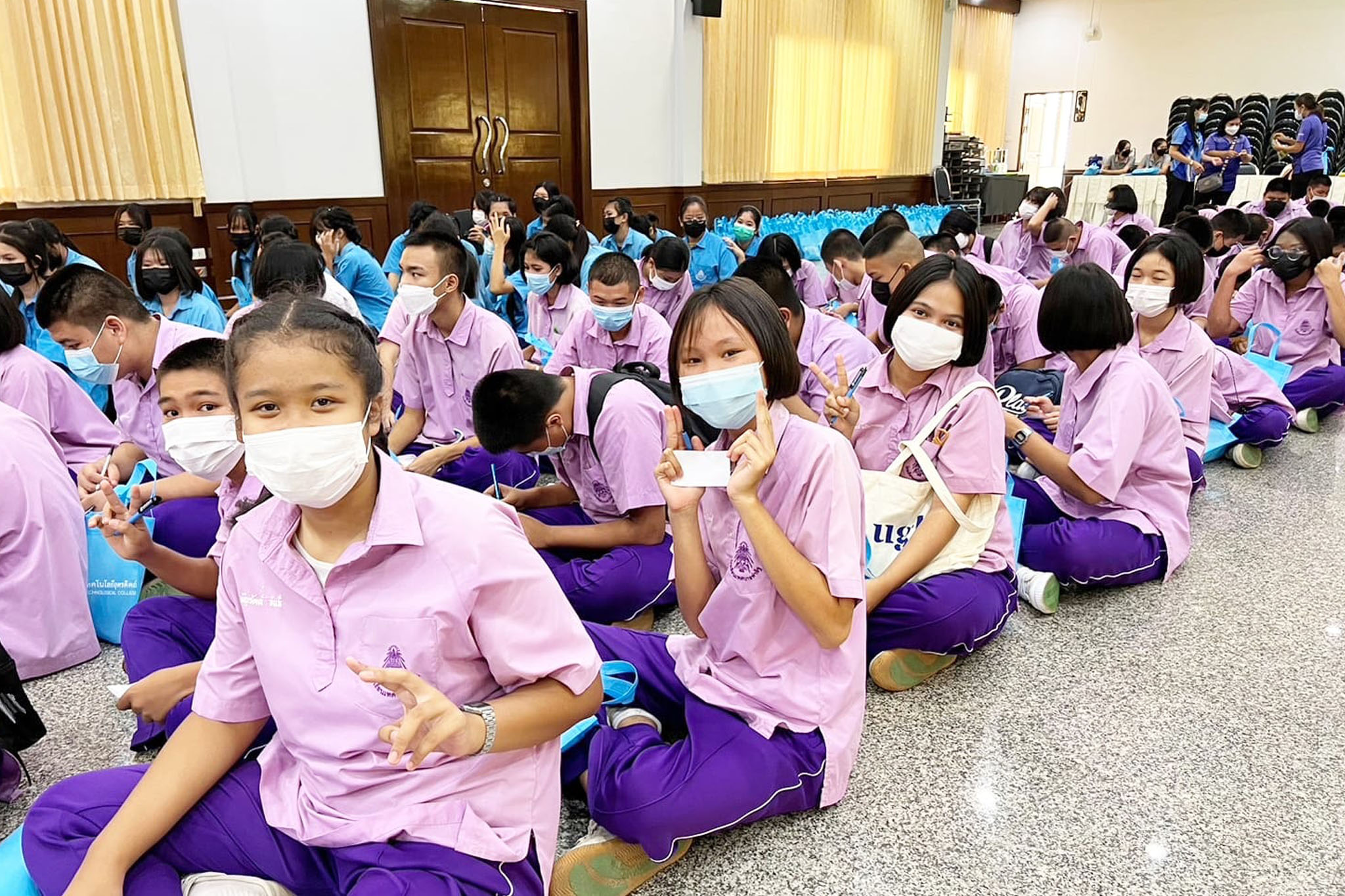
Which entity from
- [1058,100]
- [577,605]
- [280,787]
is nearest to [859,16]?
[1058,100]

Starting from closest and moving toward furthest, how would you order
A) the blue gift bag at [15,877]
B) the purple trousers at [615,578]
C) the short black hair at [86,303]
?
the blue gift bag at [15,877], the purple trousers at [615,578], the short black hair at [86,303]

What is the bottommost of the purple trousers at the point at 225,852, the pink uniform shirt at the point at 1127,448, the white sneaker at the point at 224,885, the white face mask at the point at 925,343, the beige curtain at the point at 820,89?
the white sneaker at the point at 224,885

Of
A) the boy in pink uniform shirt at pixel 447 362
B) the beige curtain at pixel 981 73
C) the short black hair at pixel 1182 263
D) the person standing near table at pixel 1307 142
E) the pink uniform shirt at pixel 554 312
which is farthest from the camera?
the beige curtain at pixel 981 73

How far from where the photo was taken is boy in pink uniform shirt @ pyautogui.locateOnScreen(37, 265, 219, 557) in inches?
95.6

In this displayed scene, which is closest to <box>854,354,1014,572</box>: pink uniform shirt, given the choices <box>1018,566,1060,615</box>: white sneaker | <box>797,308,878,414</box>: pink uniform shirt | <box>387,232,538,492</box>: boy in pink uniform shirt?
<box>1018,566,1060,615</box>: white sneaker

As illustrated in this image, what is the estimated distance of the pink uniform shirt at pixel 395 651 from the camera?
110cm

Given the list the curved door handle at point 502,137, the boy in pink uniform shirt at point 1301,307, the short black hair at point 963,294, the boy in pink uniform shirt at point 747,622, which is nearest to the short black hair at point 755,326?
the boy in pink uniform shirt at point 747,622

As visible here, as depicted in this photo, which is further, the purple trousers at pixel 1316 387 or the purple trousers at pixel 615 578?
the purple trousers at pixel 1316 387

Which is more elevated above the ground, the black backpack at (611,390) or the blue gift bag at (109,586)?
the black backpack at (611,390)

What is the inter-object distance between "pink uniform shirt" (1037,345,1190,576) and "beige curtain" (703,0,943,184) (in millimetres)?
7393

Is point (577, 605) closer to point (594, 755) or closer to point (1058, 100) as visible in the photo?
point (594, 755)

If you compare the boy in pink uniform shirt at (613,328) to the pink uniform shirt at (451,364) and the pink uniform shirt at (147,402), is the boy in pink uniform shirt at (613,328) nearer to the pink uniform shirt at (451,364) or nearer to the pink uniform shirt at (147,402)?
the pink uniform shirt at (451,364)

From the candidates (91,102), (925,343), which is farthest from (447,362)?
(91,102)

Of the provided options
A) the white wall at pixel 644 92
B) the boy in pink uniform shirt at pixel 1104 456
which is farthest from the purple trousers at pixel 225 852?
the white wall at pixel 644 92
